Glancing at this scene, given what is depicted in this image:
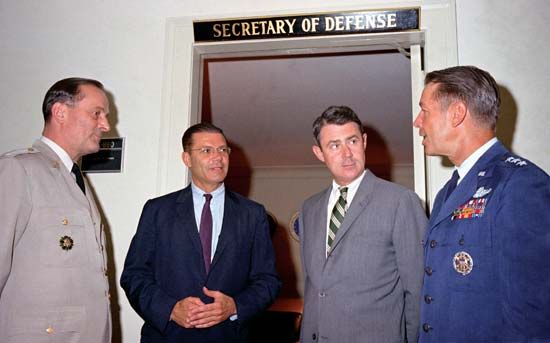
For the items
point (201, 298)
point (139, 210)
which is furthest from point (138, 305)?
point (139, 210)

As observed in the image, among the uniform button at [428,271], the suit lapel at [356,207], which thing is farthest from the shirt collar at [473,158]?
the suit lapel at [356,207]

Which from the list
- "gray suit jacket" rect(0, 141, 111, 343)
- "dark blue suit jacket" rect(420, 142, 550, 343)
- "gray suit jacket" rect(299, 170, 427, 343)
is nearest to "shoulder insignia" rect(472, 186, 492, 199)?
"dark blue suit jacket" rect(420, 142, 550, 343)

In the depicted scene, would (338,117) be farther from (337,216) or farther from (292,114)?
(292,114)

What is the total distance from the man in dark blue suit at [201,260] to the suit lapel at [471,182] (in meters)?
0.88

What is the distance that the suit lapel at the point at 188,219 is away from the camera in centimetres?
203

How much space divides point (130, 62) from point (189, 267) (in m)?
1.29

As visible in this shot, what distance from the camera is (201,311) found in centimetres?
183

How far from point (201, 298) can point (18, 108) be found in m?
1.66

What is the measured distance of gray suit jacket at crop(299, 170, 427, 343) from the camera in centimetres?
171

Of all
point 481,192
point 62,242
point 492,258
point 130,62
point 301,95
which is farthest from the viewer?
point 301,95

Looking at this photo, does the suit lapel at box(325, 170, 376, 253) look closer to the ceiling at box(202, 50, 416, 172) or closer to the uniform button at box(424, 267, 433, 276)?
the uniform button at box(424, 267, 433, 276)

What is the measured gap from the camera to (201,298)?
6.39 ft

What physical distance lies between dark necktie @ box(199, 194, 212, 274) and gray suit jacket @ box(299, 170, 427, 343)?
458 mm

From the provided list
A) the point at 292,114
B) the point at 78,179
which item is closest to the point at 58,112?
the point at 78,179
